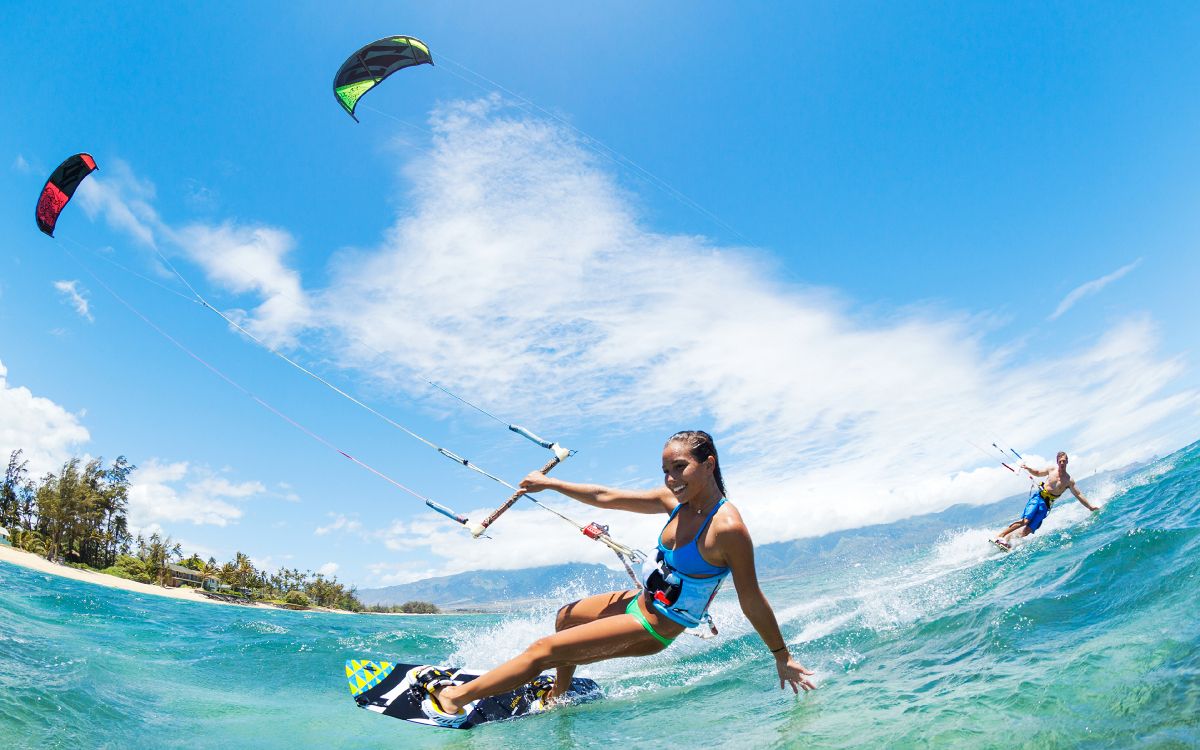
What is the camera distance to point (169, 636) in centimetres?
1351

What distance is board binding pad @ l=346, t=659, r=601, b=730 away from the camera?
599cm

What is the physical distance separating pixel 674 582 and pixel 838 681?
318 centimetres

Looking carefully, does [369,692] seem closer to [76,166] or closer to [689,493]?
[689,493]

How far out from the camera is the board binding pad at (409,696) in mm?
5987

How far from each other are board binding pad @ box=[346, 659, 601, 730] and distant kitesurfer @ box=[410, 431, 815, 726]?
84 centimetres

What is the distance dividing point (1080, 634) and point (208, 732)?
8.42m

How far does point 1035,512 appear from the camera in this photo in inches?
648

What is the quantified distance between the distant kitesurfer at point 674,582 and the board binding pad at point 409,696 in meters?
0.84

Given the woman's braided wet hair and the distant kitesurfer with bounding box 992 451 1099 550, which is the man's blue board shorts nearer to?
the distant kitesurfer with bounding box 992 451 1099 550

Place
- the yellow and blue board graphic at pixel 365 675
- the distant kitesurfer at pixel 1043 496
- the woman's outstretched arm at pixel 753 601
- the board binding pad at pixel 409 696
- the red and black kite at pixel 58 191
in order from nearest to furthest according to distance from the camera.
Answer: the woman's outstretched arm at pixel 753 601 → the board binding pad at pixel 409 696 → the yellow and blue board graphic at pixel 365 675 → the red and black kite at pixel 58 191 → the distant kitesurfer at pixel 1043 496

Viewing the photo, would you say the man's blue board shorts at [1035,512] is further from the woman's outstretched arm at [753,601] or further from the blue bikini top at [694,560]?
the blue bikini top at [694,560]

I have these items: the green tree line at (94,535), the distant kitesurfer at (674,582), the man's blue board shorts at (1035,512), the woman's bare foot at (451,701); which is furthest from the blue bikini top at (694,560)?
the green tree line at (94,535)

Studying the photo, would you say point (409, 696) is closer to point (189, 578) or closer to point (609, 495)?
point (609, 495)

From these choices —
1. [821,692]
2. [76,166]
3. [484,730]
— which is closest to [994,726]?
[821,692]
